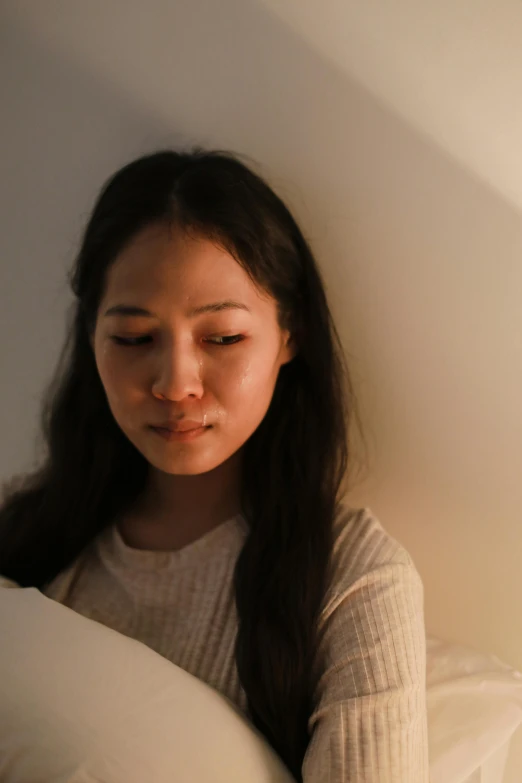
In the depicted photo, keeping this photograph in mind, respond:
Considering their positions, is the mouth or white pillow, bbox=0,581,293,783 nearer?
white pillow, bbox=0,581,293,783

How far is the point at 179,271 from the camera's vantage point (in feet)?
2.38

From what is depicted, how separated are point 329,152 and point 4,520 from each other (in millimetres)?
741

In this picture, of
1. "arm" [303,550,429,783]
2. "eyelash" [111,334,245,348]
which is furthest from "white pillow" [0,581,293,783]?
"eyelash" [111,334,245,348]

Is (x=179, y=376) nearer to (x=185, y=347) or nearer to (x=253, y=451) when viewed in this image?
(x=185, y=347)

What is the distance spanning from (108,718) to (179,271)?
1.51 feet

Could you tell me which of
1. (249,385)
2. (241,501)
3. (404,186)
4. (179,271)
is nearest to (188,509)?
(241,501)

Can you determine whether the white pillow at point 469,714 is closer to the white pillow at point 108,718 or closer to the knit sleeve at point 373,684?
the knit sleeve at point 373,684

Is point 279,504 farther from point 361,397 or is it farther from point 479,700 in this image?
point 479,700

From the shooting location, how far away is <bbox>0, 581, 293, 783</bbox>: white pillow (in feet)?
1.95

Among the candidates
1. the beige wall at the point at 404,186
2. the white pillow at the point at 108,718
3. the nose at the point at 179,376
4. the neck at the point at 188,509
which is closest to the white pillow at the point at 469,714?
the beige wall at the point at 404,186

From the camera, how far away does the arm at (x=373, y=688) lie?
2.06 ft

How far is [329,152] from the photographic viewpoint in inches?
35.2

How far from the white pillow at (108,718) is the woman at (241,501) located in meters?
0.07

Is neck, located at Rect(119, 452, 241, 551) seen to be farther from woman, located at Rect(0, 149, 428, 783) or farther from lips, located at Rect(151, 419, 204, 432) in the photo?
lips, located at Rect(151, 419, 204, 432)
